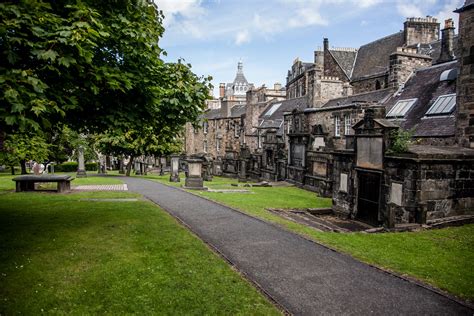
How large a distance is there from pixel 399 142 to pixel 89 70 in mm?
9880

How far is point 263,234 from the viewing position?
10297mm

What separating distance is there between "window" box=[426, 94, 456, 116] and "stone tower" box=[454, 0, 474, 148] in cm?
430

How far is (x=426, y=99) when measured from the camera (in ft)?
70.4

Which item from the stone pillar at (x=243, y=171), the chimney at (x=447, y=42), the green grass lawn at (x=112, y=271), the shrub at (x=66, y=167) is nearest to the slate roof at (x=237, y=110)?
the stone pillar at (x=243, y=171)

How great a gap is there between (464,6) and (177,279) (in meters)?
16.5

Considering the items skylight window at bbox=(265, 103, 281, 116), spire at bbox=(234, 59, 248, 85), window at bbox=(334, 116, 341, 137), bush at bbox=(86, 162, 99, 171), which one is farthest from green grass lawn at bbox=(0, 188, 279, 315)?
spire at bbox=(234, 59, 248, 85)

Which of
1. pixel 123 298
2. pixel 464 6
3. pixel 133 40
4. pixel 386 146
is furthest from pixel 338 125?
pixel 123 298

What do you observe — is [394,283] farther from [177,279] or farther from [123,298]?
[123,298]

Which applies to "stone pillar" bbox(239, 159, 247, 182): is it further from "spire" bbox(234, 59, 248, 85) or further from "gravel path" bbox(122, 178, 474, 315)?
"spire" bbox(234, 59, 248, 85)

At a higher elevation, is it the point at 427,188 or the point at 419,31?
the point at 419,31

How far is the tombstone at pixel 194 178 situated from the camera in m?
22.7

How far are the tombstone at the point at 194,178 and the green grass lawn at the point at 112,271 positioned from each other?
11.1 meters

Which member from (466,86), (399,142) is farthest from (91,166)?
(466,86)

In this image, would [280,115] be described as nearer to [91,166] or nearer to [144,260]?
[91,166]
